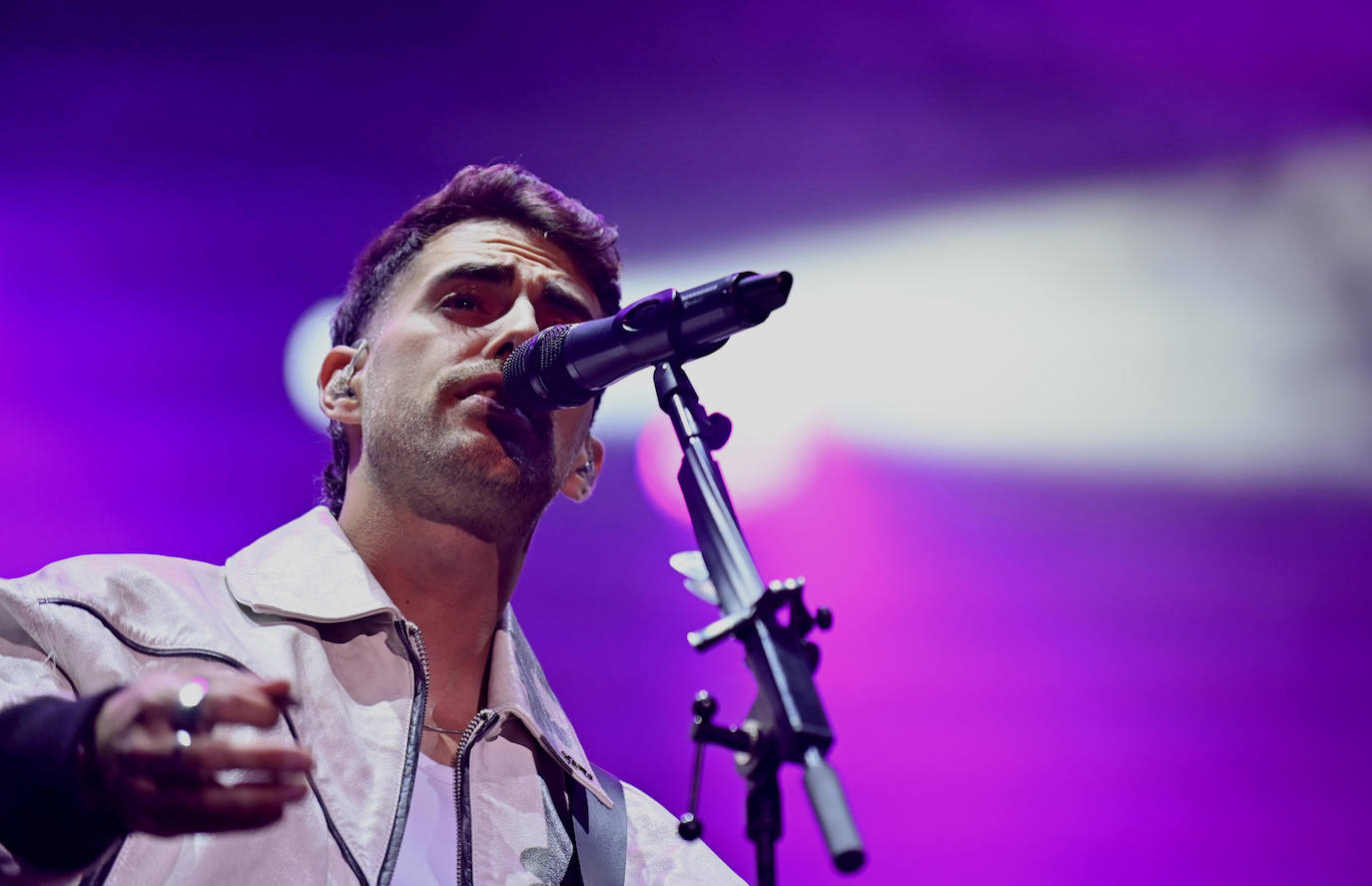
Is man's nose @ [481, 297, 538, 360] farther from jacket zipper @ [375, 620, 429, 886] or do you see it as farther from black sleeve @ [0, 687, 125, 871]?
black sleeve @ [0, 687, 125, 871]

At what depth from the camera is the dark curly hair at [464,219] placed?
2.70m

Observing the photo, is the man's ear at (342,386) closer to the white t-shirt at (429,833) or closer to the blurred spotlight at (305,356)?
the blurred spotlight at (305,356)

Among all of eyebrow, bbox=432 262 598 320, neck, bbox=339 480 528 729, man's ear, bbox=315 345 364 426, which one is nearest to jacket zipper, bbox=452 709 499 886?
neck, bbox=339 480 528 729

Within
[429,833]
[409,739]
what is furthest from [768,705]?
[429,833]

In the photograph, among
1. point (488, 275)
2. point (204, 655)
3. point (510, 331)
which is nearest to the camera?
point (204, 655)

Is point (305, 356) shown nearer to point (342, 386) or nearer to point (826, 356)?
point (342, 386)

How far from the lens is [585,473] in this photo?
2.79 metres

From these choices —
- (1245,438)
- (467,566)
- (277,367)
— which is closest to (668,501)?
(467,566)

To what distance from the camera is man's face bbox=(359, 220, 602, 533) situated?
2.12 metres

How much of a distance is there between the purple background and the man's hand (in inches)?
78.9

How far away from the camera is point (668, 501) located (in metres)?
3.07

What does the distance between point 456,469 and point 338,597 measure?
1.11ft

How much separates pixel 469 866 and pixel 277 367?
1605 millimetres

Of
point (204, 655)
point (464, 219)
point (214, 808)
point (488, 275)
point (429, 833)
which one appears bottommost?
point (214, 808)
